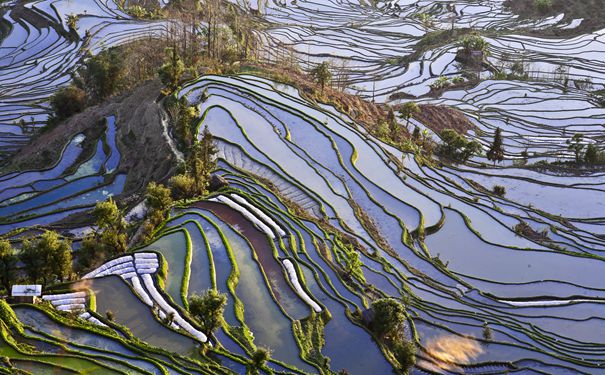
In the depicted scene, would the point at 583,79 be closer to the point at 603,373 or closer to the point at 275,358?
the point at 603,373

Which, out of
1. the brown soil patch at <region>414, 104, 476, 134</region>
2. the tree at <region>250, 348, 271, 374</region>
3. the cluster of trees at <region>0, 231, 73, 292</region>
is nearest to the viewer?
the tree at <region>250, 348, 271, 374</region>

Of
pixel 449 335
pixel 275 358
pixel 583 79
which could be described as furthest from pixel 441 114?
pixel 275 358

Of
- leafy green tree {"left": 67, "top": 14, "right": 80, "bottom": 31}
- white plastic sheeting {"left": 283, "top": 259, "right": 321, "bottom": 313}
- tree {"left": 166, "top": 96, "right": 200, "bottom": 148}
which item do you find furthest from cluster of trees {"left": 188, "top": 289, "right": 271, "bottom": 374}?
leafy green tree {"left": 67, "top": 14, "right": 80, "bottom": 31}

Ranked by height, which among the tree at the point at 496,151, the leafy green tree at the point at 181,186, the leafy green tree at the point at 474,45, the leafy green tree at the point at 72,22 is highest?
the leafy green tree at the point at 72,22

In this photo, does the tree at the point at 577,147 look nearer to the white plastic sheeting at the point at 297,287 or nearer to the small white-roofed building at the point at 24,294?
the white plastic sheeting at the point at 297,287

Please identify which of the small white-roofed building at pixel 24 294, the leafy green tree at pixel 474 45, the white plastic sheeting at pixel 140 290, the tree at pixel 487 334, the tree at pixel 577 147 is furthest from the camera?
the leafy green tree at pixel 474 45

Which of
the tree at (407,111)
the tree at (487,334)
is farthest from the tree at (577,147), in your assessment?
the tree at (487,334)

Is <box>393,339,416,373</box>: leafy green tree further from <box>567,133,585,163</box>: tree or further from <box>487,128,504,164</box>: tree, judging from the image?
<box>567,133,585,163</box>: tree
